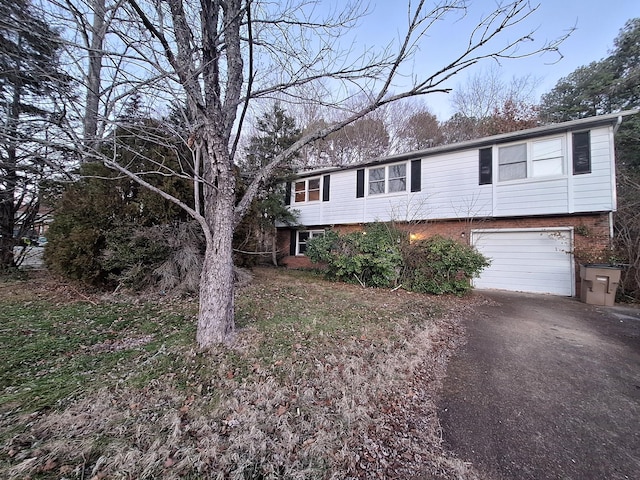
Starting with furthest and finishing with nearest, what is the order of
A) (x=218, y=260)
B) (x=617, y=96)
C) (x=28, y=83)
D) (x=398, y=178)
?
(x=617, y=96)
(x=398, y=178)
(x=28, y=83)
(x=218, y=260)

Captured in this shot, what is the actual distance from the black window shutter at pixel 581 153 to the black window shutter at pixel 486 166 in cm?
190

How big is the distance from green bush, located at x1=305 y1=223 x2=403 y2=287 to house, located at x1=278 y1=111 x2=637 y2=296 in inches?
43.5

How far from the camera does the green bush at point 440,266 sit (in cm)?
656

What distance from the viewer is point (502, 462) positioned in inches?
67.9

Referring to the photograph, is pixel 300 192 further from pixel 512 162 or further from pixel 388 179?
pixel 512 162

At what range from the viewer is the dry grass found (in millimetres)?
1524

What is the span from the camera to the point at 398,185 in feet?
31.7

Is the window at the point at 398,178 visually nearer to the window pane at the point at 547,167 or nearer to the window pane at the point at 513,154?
the window pane at the point at 513,154

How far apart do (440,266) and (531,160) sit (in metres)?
4.32

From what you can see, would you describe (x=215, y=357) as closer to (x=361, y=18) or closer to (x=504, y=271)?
(x=361, y=18)

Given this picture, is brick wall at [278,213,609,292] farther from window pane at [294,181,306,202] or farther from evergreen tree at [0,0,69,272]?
evergreen tree at [0,0,69,272]

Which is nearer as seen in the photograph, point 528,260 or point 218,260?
point 218,260

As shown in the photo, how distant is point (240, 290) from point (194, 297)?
1.03 metres

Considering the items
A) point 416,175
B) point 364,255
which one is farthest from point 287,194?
point 364,255
